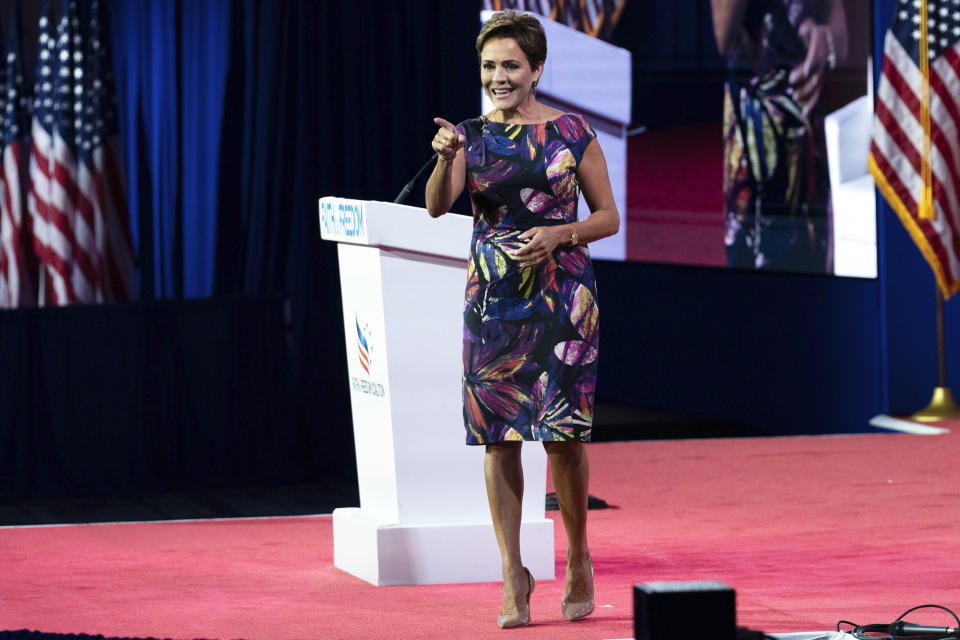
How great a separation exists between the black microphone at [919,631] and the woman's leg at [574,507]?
2.34ft

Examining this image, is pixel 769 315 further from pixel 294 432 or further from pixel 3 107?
pixel 3 107

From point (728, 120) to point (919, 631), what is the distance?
5.51 metres

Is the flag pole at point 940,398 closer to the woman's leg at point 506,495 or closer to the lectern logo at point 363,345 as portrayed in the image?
the lectern logo at point 363,345

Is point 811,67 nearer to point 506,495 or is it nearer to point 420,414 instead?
point 420,414

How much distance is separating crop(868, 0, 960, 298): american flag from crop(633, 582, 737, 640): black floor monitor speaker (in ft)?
19.4

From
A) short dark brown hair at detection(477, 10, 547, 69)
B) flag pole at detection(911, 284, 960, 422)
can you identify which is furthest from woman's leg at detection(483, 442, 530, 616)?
flag pole at detection(911, 284, 960, 422)

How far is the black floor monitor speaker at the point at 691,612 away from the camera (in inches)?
87.9

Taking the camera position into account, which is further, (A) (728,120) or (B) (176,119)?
(A) (728,120)

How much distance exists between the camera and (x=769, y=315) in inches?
336

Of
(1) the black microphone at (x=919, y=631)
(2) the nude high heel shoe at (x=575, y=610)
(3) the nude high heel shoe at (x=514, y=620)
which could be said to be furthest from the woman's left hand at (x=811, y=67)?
(1) the black microphone at (x=919, y=631)

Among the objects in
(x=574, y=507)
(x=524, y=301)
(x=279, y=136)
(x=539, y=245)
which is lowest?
(x=574, y=507)

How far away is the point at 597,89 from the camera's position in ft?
27.7

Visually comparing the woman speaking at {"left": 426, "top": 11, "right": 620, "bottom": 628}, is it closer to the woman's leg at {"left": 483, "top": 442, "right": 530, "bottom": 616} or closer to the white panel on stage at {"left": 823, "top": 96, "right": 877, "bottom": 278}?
the woman's leg at {"left": 483, "top": 442, "right": 530, "bottom": 616}

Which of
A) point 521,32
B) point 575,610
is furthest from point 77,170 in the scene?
point 575,610
